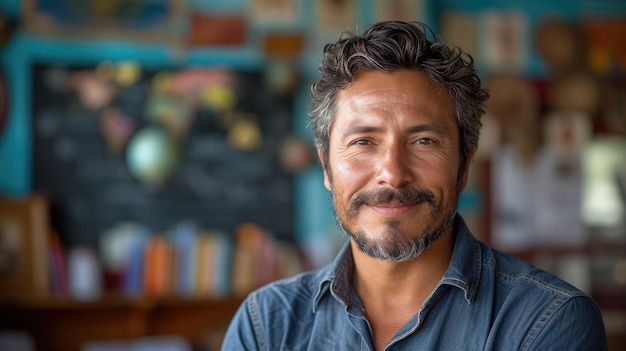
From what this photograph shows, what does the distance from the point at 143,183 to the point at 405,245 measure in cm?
304

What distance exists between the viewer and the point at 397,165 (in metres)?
1.78

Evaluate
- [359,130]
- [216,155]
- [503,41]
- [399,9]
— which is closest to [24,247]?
[216,155]

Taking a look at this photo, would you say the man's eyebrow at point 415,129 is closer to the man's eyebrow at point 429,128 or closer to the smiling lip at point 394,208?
the man's eyebrow at point 429,128

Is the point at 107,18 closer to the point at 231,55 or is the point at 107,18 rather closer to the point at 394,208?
the point at 231,55

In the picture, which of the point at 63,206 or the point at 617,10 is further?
the point at 617,10

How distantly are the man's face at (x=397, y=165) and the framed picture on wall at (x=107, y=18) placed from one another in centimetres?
299

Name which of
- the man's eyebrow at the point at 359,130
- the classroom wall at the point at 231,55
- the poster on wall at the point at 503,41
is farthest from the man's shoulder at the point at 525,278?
the poster on wall at the point at 503,41

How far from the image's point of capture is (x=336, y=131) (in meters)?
1.95

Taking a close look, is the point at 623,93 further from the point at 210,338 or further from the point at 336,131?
the point at 336,131

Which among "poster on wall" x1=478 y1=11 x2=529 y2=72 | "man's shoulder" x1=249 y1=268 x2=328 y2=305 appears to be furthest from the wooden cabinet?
"man's shoulder" x1=249 y1=268 x2=328 y2=305

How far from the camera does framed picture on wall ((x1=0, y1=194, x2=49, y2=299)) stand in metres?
4.36

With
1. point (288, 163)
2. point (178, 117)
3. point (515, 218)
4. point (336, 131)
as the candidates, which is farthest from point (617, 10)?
point (336, 131)

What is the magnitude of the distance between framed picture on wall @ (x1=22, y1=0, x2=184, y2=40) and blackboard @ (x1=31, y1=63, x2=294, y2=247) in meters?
0.20

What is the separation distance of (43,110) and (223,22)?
3.50 feet
